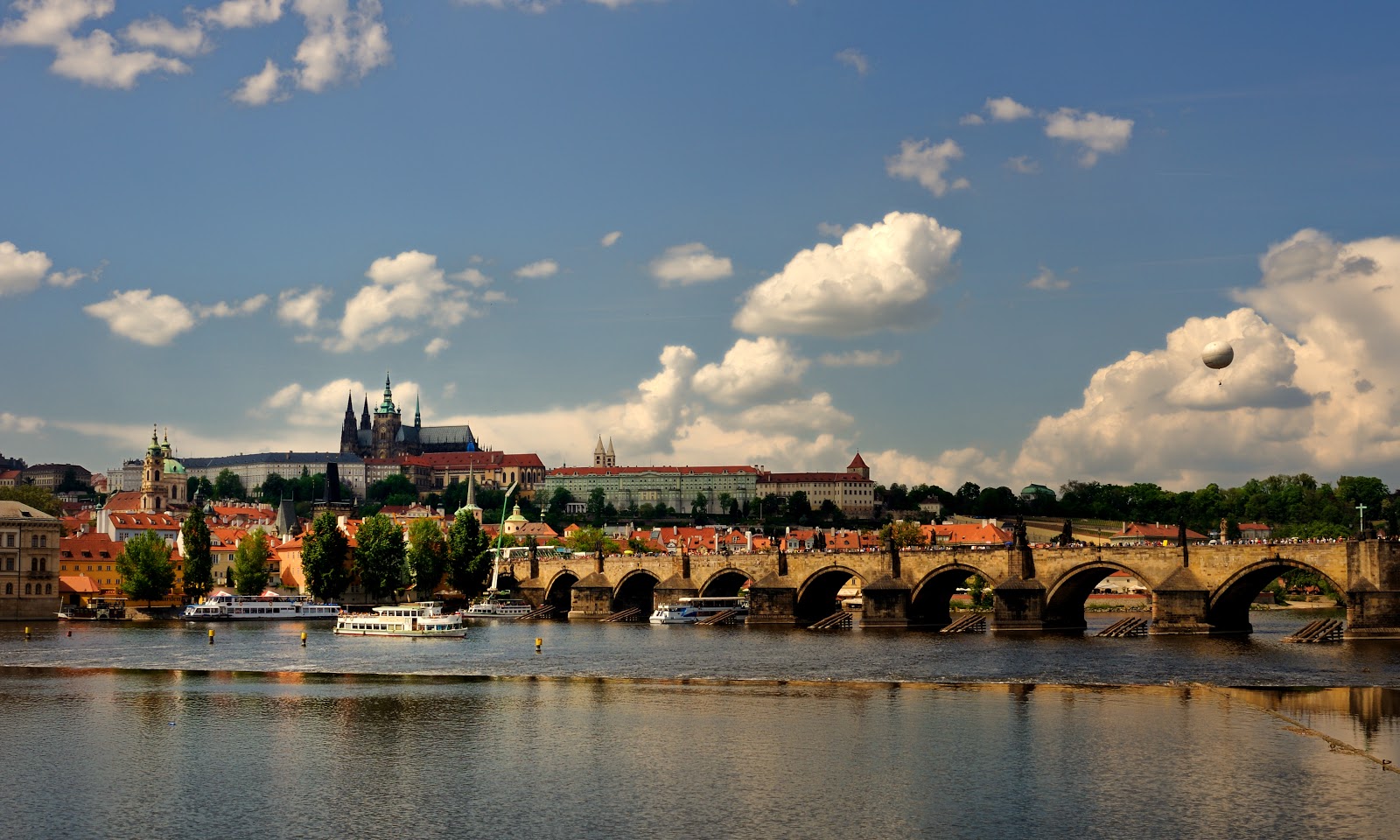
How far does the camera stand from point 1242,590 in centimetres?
7069

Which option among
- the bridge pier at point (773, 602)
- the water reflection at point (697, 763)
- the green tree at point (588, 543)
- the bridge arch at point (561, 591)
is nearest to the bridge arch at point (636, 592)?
the bridge arch at point (561, 591)

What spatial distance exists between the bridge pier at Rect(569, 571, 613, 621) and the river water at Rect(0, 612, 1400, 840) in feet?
152

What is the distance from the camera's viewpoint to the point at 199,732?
38.8 m

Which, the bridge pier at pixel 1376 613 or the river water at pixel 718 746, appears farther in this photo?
the bridge pier at pixel 1376 613

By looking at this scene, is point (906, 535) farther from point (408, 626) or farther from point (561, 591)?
point (408, 626)

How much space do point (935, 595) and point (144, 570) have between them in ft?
193

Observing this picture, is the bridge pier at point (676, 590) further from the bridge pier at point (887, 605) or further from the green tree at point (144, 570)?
the green tree at point (144, 570)

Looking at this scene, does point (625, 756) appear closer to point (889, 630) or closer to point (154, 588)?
point (889, 630)

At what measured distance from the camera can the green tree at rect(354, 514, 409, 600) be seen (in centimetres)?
11200

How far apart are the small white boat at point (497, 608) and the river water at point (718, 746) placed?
149ft

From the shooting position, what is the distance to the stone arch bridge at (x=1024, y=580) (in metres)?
63.8

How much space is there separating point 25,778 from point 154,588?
264 ft

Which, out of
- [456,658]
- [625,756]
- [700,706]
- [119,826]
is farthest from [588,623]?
[119,826]

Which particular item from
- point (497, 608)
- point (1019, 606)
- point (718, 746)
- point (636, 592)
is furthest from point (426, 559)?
point (718, 746)
